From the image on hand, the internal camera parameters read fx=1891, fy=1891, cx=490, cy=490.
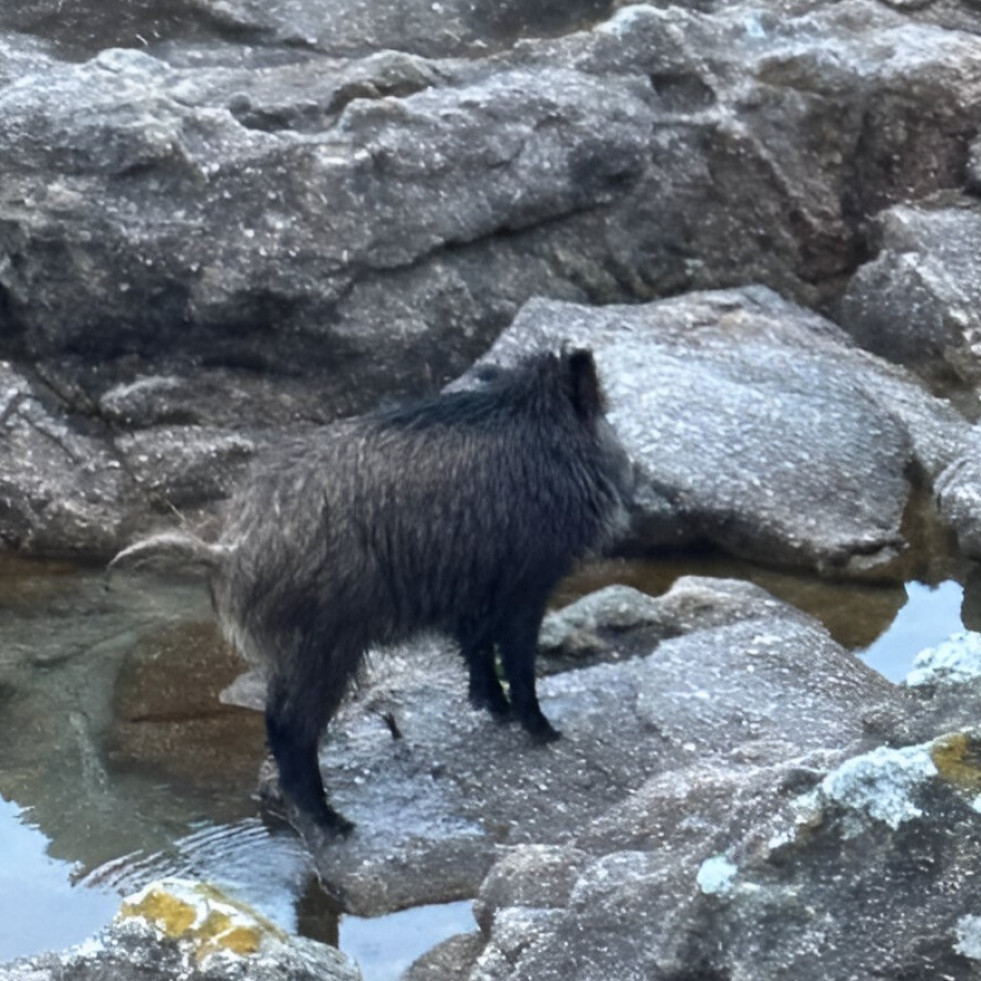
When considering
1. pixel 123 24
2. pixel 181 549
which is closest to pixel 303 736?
pixel 181 549

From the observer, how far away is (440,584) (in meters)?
5.38

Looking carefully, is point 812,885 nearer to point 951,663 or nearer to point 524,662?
point 951,663

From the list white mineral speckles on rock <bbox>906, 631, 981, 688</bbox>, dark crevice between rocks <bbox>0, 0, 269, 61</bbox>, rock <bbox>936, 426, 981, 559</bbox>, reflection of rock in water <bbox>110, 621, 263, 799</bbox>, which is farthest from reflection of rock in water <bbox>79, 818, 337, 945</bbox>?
dark crevice between rocks <bbox>0, 0, 269, 61</bbox>

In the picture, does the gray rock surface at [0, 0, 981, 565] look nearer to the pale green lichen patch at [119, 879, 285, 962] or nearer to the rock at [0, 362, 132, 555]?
the rock at [0, 362, 132, 555]

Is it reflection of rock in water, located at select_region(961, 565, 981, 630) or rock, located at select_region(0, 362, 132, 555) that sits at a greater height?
reflection of rock in water, located at select_region(961, 565, 981, 630)

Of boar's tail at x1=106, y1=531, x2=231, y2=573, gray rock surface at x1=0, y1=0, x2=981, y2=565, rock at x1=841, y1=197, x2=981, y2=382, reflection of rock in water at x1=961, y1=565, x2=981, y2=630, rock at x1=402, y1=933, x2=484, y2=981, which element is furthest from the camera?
rock at x1=841, y1=197, x2=981, y2=382

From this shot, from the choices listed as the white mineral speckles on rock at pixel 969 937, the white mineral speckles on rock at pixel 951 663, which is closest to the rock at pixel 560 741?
the white mineral speckles on rock at pixel 951 663

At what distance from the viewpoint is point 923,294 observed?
8.37 m

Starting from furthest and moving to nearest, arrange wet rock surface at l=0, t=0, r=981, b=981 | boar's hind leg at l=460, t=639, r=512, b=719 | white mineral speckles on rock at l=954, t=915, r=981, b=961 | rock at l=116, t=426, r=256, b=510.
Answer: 1. rock at l=116, t=426, r=256, b=510
2. boar's hind leg at l=460, t=639, r=512, b=719
3. wet rock surface at l=0, t=0, r=981, b=981
4. white mineral speckles on rock at l=954, t=915, r=981, b=961

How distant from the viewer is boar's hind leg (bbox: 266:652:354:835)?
5289mm

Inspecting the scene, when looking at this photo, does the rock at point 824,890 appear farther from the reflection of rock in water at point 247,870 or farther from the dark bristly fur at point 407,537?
the dark bristly fur at point 407,537

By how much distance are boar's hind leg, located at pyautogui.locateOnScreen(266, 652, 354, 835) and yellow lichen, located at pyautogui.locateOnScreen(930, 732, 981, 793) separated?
2150mm

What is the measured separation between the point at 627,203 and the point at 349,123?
1.39m

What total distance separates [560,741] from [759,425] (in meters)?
2.27
